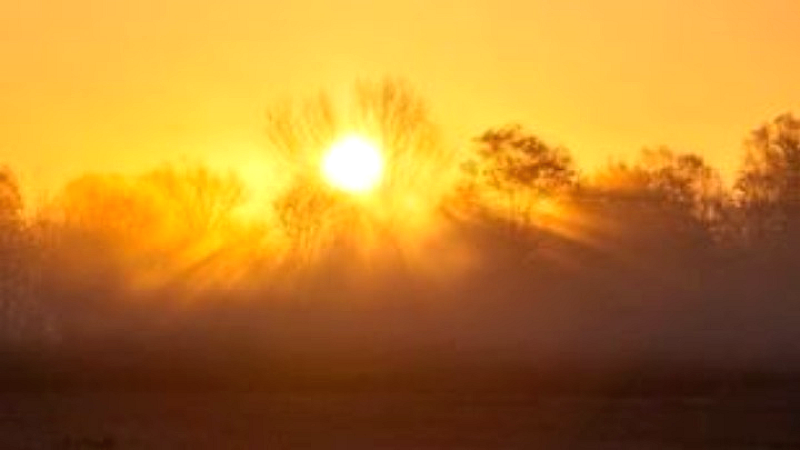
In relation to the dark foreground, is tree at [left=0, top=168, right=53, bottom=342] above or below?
above

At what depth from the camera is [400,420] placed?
35.8 meters

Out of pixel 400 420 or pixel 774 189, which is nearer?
pixel 400 420

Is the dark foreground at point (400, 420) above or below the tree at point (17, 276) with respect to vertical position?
below

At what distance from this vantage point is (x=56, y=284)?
7756 cm

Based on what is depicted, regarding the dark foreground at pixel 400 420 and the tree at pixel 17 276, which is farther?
the tree at pixel 17 276

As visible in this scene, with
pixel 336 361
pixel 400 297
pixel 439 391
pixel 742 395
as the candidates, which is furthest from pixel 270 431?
pixel 400 297

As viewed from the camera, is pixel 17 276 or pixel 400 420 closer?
pixel 400 420

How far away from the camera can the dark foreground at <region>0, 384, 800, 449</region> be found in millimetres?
31219

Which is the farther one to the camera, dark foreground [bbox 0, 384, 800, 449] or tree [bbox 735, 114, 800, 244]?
tree [bbox 735, 114, 800, 244]

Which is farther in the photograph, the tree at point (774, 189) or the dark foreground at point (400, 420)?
the tree at point (774, 189)

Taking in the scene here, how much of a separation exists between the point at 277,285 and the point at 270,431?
122 feet

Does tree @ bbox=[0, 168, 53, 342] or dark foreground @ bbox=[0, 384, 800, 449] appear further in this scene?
tree @ bbox=[0, 168, 53, 342]

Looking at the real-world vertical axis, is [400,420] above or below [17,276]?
below

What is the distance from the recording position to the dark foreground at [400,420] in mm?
31219
